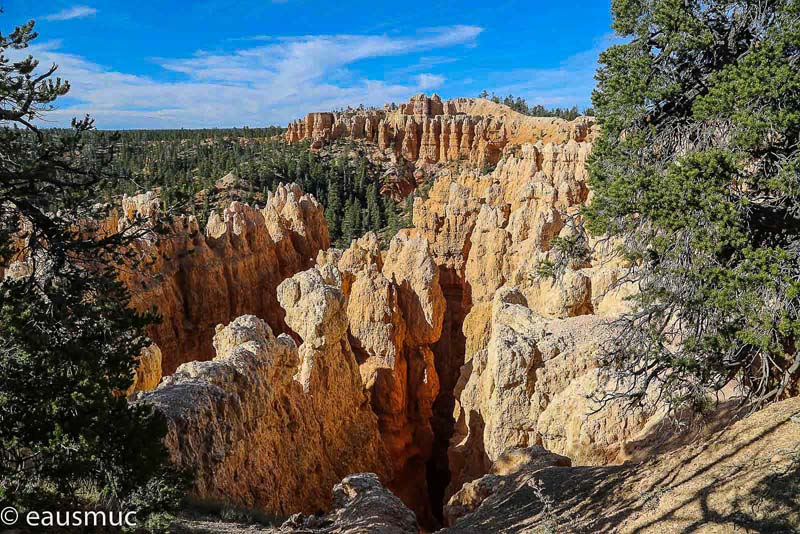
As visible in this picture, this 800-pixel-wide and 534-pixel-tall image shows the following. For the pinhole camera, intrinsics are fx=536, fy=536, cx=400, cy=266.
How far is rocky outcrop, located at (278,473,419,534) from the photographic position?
8.42 metres

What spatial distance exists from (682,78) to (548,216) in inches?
691

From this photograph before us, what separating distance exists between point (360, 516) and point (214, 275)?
19.9 m

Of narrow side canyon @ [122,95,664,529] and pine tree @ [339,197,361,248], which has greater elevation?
pine tree @ [339,197,361,248]

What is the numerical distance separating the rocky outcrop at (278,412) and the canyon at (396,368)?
0.16 feet

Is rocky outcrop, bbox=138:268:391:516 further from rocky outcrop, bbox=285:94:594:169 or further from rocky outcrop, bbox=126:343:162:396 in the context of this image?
rocky outcrop, bbox=285:94:594:169

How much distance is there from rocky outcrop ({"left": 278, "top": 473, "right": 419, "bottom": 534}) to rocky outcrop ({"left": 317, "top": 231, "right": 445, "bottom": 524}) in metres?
7.99

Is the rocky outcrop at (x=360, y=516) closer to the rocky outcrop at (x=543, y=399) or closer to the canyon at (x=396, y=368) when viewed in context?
the canyon at (x=396, y=368)

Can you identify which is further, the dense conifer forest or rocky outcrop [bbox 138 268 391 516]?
the dense conifer forest

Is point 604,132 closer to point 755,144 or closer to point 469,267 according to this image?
point 755,144

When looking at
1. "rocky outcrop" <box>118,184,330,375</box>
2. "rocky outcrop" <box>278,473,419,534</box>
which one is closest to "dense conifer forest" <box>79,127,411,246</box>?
"rocky outcrop" <box>118,184,330,375</box>

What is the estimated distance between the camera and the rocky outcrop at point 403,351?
19656 millimetres

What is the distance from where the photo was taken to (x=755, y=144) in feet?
19.8

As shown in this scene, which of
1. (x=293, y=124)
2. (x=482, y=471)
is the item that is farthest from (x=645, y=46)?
(x=293, y=124)

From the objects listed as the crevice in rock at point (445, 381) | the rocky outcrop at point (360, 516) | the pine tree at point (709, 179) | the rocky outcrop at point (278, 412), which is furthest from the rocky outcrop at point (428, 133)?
the pine tree at point (709, 179)
